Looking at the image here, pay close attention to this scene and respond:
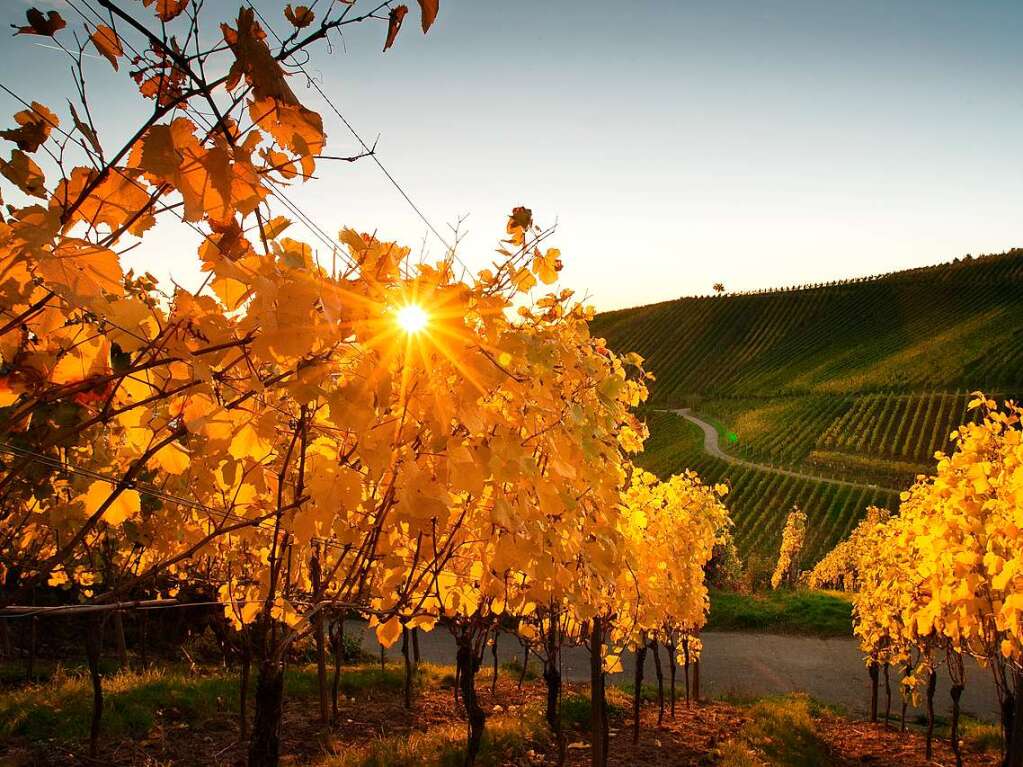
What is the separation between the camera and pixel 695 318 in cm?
8375

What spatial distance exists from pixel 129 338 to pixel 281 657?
5.19ft

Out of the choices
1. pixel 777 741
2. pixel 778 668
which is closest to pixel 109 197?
pixel 777 741

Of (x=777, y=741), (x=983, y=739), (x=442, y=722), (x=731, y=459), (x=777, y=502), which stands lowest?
(x=983, y=739)

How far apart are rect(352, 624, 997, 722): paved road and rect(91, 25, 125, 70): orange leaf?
42.7ft

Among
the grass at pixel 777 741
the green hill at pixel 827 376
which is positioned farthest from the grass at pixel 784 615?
the grass at pixel 777 741

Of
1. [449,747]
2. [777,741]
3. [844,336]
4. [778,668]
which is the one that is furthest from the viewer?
[844,336]

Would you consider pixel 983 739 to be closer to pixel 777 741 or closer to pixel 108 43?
pixel 777 741

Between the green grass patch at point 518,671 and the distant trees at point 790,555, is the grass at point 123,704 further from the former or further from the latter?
the distant trees at point 790,555

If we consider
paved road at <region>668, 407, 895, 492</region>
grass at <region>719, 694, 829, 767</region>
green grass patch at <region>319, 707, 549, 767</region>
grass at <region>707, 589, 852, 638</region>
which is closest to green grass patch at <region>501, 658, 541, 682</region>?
grass at <region>719, 694, 829, 767</region>

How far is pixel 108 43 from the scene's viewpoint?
0.91 meters

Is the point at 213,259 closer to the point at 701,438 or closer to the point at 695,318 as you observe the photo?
the point at 701,438

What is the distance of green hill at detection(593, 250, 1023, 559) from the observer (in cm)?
3631

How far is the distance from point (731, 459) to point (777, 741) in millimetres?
36859

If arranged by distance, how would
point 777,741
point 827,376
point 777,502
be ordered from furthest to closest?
point 827,376
point 777,502
point 777,741
